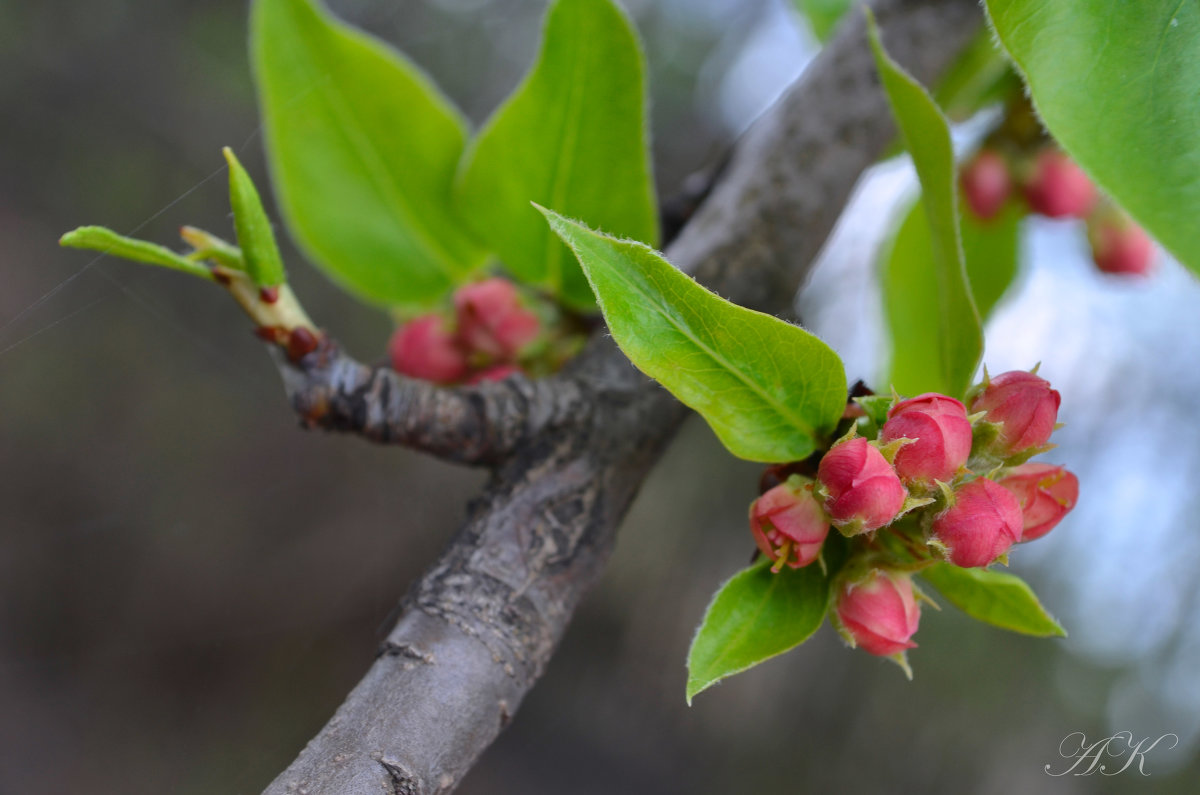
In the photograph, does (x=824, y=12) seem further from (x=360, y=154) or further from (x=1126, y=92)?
(x=1126, y=92)

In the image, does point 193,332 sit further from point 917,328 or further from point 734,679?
point 734,679

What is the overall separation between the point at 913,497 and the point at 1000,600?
0.45 ft

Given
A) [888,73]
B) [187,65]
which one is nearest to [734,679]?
[888,73]

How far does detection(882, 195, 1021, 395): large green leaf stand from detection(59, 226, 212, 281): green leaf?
848 mm

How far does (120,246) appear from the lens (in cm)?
52

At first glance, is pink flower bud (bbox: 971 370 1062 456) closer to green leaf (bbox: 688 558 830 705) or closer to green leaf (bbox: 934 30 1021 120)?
green leaf (bbox: 688 558 830 705)

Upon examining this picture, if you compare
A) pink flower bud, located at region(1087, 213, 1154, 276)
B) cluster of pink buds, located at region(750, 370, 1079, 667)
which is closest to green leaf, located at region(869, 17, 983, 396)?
cluster of pink buds, located at region(750, 370, 1079, 667)

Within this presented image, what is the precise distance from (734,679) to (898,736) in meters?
0.48

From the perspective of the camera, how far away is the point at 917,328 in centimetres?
109

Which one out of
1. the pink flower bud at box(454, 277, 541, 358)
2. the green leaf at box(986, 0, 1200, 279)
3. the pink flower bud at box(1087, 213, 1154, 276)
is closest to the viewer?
the green leaf at box(986, 0, 1200, 279)

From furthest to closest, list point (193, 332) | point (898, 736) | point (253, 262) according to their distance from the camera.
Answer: point (898, 736), point (193, 332), point (253, 262)

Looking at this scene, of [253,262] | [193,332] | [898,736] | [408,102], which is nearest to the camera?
[253,262]

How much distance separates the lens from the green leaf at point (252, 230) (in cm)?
54

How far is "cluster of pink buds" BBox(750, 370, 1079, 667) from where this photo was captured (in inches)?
18.2
